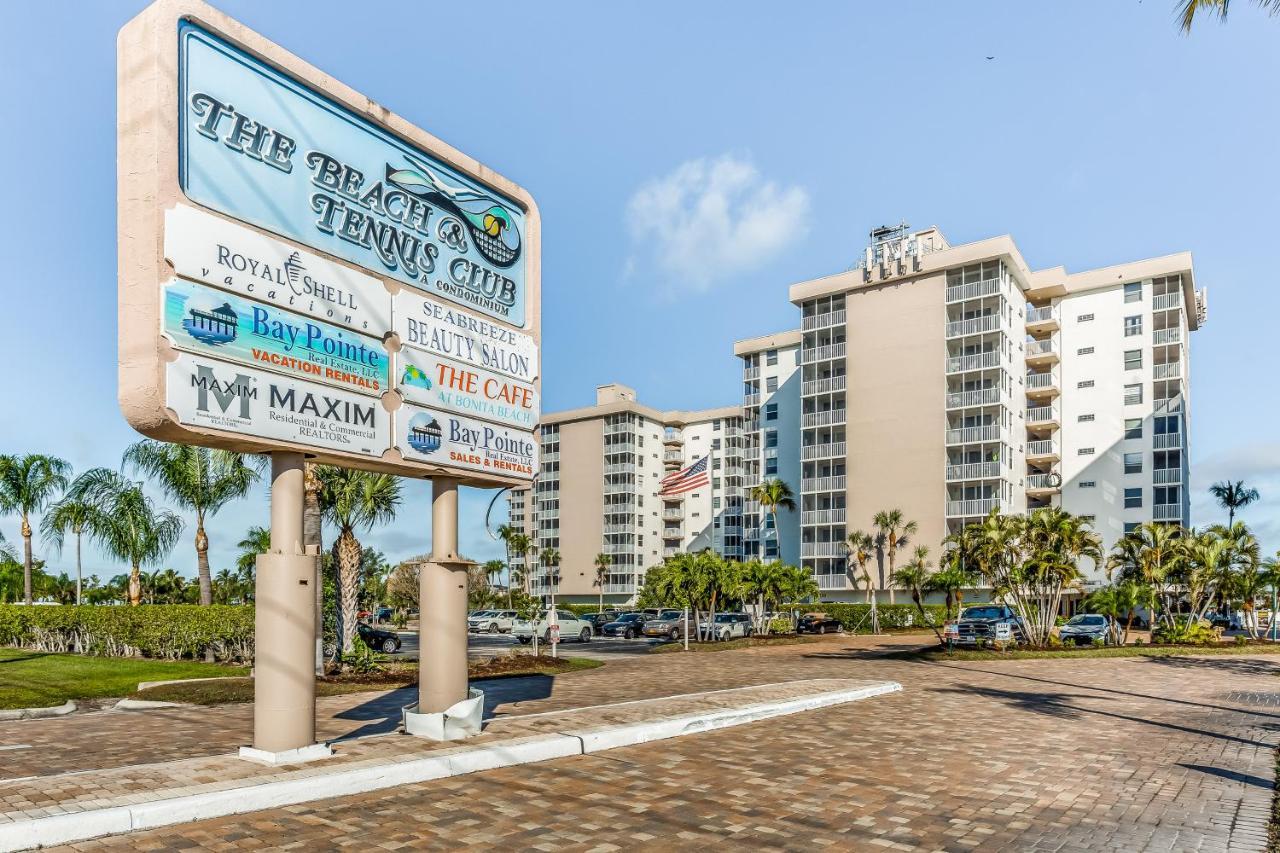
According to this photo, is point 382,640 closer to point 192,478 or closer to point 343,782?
point 192,478

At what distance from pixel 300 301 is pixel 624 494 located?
3499 inches

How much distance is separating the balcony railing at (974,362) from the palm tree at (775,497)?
16696 mm

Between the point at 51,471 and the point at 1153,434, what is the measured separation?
227ft

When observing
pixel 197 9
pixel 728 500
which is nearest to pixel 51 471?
pixel 197 9

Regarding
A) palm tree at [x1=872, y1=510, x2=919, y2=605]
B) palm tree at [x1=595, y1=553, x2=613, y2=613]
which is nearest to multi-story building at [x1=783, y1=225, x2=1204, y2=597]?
palm tree at [x1=872, y1=510, x2=919, y2=605]

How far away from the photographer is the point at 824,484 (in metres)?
67.7

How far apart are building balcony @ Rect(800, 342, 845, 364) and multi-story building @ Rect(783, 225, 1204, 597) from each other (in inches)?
4.6

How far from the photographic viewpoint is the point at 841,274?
225 ft

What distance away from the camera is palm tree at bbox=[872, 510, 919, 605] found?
6144 centimetres

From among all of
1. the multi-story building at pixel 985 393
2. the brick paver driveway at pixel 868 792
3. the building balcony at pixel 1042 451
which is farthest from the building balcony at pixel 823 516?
the brick paver driveway at pixel 868 792

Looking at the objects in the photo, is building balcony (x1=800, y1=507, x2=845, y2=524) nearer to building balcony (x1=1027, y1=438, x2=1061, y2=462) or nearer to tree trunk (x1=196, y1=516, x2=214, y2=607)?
building balcony (x1=1027, y1=438, x2=1061, y2=462)

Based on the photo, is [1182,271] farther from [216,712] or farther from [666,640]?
[216,712]

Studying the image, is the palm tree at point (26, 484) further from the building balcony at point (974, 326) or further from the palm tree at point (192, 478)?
the building balcony at point (974, 326)

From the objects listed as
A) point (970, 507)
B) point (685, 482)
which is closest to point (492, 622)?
point (685, 482)
